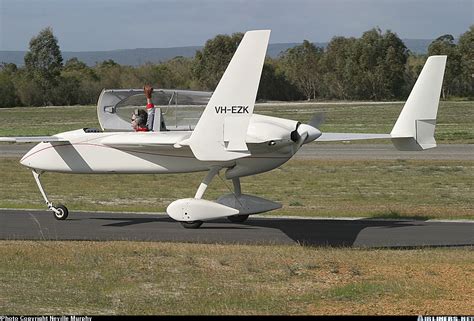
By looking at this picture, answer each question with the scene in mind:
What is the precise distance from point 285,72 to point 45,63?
3486cm

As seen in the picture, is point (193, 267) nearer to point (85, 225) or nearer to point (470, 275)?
point (470, 275)

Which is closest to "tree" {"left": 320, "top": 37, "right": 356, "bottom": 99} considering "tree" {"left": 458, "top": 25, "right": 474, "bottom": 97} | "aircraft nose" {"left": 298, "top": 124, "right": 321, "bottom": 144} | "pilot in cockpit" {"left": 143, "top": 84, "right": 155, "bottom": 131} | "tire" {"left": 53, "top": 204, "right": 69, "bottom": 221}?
"tree" {"left": 458, "top": 25, "right": 474, "bottom": 97}

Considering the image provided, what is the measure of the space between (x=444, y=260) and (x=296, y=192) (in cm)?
1412

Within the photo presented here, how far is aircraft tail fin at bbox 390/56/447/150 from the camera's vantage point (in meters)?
18.8

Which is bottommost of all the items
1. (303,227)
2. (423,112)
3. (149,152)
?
(303,227)

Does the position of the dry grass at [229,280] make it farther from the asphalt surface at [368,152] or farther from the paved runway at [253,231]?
the asphalt surface at [368,152]

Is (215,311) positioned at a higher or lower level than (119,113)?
lower

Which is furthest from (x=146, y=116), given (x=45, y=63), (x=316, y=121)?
(x=45, y=63)

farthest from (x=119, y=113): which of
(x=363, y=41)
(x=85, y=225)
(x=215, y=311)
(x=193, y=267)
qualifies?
(x=363, y=41)

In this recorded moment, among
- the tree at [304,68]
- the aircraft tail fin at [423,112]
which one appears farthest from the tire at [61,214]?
the tree at [304,68]

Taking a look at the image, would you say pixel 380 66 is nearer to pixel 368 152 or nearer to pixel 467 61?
pixel 467 61

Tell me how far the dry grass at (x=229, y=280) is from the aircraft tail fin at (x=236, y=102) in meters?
1.87

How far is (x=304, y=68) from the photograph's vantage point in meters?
131

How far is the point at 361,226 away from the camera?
18.6 metres
